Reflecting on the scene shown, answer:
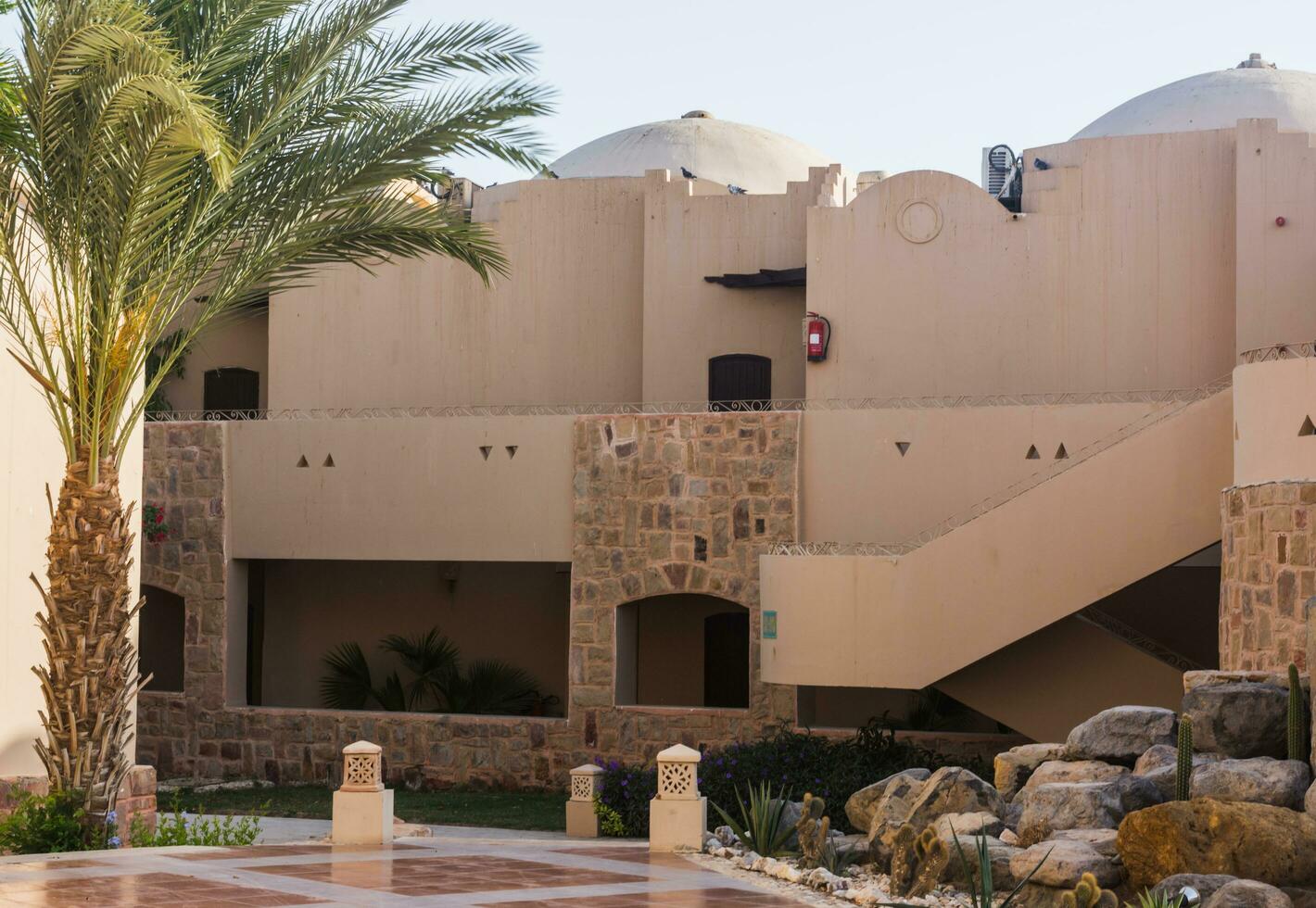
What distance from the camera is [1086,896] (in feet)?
29.9

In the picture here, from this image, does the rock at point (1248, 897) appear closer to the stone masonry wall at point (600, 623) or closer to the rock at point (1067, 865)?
the rock at point (1067, 865)

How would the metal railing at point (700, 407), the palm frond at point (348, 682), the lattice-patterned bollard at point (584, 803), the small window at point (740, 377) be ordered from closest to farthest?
the lattice-patterned bollard at point (584, 803) < the metal railing at point (700, 407) < the palm frond at point (348, 682) < the small window at point (740, 377)

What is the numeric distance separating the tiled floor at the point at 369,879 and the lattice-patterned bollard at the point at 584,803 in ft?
16.1

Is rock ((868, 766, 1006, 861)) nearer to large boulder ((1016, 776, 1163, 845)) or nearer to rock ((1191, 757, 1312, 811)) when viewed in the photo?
large boulder ((1016, 776, 1163, 845))

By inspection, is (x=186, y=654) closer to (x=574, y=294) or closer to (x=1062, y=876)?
(x=574, y=294)

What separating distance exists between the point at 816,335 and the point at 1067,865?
13247 millimetres

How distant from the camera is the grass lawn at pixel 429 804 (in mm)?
18906

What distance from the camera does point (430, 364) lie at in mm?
25172

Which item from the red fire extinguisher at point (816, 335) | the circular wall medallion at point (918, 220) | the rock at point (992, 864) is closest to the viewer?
the rock at point (992, 864)

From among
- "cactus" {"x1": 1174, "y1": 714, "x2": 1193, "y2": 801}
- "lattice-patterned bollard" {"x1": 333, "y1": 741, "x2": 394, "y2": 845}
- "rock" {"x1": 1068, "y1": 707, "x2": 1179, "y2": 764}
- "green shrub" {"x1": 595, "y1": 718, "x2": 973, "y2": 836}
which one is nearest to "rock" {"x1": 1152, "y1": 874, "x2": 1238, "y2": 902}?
"cactus" {"x1": 1174, "y1": 714, "x2": 1193, "y2": 801}

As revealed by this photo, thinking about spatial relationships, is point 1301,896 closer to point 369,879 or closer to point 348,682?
point 369,879

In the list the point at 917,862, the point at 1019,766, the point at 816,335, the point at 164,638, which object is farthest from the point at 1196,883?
the point at 164,638

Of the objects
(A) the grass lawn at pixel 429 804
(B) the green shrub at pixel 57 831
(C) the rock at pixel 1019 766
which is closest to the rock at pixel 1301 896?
(C) the rock at pixel 1019 766

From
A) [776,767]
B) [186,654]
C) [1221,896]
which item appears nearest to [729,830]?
[776,767]
